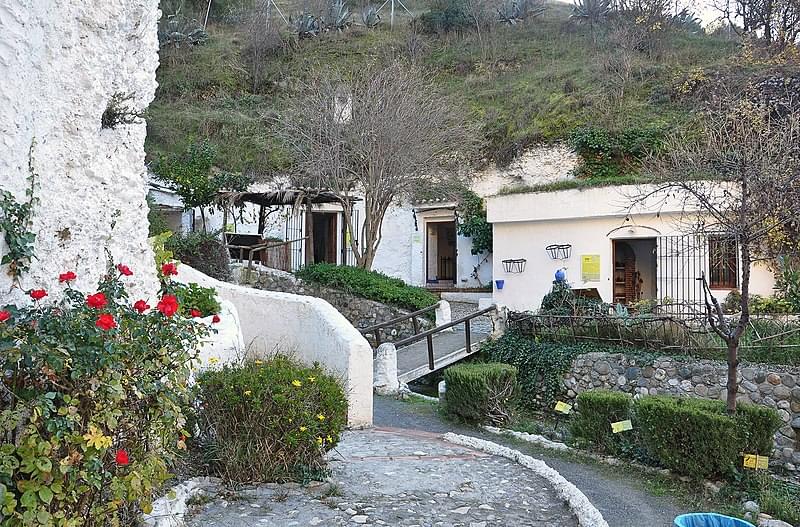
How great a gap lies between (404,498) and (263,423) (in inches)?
47.7

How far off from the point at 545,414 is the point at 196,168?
10.2m

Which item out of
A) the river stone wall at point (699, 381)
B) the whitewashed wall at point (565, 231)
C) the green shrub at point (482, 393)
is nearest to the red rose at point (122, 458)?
the green shrub at point (482, 393)

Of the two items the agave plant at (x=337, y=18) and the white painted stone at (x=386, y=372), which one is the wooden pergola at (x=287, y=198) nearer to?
the white painted stone at (x=386, y=372)

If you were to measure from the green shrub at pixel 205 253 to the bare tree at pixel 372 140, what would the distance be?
9.80ft

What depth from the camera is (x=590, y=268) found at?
17141 millimetres

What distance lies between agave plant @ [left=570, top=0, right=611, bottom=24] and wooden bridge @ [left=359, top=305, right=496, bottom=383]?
1999 centimetres

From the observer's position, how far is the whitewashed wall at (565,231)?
1627 cm

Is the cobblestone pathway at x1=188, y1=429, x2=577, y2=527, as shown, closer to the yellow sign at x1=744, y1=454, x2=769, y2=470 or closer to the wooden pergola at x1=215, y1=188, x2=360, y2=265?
the yellow sign at x1=744, y1=454, x2=769, y2=470

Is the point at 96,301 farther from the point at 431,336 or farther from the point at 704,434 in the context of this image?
the point at 431,336

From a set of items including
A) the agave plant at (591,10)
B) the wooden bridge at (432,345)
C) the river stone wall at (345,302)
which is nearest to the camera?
the wooden bridge at (432,345)

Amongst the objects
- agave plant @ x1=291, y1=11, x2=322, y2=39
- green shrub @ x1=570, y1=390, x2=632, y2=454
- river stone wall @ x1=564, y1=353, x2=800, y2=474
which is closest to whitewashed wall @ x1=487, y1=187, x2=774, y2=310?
river stone wall @ x1=564, y1=353, x2=800, y2=474

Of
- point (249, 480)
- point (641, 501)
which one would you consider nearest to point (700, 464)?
point (641, 501)

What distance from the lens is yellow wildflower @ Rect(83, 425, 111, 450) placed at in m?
3.00

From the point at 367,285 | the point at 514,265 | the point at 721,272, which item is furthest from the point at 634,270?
the point at 367,285
